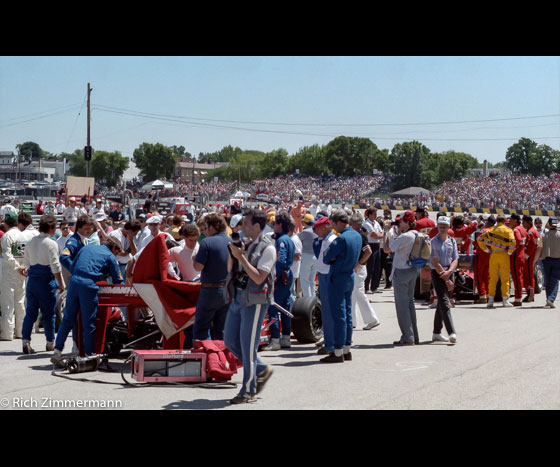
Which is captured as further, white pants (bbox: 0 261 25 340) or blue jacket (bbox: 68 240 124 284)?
white pants (bbox: 0 261 25 340)

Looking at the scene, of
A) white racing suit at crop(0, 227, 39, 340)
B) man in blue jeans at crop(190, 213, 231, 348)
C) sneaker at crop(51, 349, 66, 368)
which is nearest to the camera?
man in blue jeans at crop(190, 213, 231, 348)

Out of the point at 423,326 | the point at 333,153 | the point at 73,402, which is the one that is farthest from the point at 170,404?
the point at 333,153

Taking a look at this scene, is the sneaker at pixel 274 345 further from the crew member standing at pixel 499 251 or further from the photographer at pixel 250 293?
the crew member standing at pixel 499 251

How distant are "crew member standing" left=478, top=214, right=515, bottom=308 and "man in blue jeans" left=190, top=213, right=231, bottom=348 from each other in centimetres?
881

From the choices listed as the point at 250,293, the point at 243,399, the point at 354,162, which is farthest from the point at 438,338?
the point at 354,162

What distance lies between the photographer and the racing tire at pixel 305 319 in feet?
35.9

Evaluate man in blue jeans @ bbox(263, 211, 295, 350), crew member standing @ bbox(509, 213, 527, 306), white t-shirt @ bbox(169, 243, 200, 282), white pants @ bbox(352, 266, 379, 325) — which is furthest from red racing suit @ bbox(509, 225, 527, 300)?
white t-shirt @ bbox(169, 243, 200, 282)

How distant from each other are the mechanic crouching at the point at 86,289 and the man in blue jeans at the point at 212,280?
1.27m

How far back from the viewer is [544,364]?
9359mm

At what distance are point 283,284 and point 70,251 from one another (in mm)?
2951

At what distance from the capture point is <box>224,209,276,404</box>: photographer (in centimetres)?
699

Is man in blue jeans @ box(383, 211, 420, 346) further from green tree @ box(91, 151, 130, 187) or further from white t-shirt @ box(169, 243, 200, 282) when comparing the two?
green tree @ box(91, 151, 130, 187)

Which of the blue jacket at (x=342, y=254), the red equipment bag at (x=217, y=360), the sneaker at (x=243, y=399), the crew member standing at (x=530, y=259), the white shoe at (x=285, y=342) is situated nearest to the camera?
the sneaker at (x=243, y=399)

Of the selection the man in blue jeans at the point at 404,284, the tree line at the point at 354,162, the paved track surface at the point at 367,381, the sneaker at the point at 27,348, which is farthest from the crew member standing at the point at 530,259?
the tree line at the point at 354,162
